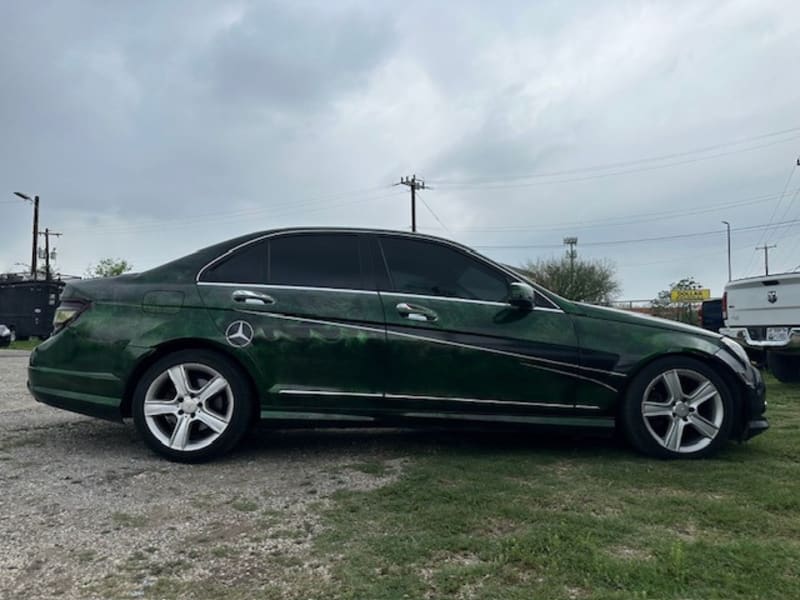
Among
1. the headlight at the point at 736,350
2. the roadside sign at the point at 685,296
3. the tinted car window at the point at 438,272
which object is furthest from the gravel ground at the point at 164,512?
the roadside sign at the point at 685,296

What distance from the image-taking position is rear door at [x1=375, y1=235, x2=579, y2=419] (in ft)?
12.4

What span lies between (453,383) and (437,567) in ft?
5.29

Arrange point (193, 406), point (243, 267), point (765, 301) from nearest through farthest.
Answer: point (193, 406) < point (243, 267) < point (765, 301)

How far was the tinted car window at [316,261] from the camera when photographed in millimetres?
3938

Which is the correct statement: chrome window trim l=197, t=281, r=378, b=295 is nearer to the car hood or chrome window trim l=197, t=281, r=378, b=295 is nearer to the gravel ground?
the gravel ground

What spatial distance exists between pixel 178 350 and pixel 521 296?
2.19m

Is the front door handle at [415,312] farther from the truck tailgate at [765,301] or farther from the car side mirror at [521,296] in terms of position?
the truck tailgate at [765,301]

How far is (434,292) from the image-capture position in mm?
3924

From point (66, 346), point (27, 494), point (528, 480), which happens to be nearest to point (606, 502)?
point (528, 480)

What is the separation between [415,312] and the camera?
12.6ft

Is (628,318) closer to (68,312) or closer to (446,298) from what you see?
(446,298)

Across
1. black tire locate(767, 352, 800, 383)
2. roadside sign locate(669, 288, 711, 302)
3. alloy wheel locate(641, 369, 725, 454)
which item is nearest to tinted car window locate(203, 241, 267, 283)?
alloy wheel locate(641, 369, 725, 454)

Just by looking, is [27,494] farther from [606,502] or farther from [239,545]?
[606,502]

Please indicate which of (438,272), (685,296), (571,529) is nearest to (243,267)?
(438,272)
